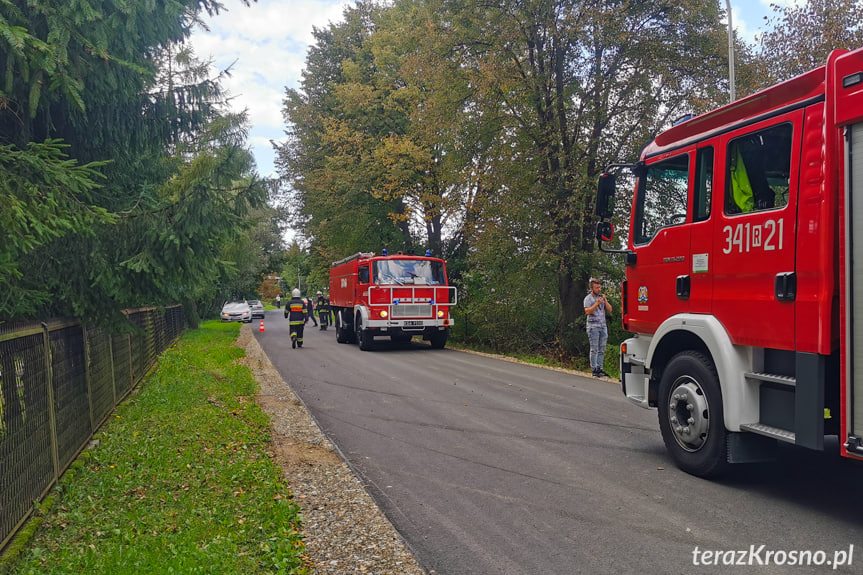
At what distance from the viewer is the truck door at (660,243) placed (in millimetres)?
5801

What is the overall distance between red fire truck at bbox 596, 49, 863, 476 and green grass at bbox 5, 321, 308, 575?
3.45 metres

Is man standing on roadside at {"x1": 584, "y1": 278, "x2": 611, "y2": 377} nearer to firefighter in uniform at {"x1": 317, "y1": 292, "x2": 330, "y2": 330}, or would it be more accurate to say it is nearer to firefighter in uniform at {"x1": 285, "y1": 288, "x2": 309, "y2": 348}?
firefighter in uniform at {"x1": 285, "y1": 288, "x2": 309, "y2": 348}

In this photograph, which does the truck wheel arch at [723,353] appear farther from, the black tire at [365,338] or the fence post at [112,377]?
the black tire at [365,338]

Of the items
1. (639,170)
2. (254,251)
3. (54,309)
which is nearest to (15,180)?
(54,309)

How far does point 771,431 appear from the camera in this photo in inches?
183

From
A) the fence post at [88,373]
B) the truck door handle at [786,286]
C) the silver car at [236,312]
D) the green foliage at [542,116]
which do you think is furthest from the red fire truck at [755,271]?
the silver car at [236,312]

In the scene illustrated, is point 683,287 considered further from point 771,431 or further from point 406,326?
point 406,326

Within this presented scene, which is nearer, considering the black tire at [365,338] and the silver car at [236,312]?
the black tire at [365,338]

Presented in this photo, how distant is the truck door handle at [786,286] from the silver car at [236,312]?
39.0 metres

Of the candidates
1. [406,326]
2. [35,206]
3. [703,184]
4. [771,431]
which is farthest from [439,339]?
[35,206]

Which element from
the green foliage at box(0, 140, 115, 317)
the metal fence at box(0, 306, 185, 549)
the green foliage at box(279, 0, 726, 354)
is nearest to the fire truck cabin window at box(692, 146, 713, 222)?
the green foliage at box(0, 140, 115, 317)

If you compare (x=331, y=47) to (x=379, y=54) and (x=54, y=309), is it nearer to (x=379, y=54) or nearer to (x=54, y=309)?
(x=379, y=54)

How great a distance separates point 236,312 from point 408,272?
80.9 feet

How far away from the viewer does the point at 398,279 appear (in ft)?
62.4
